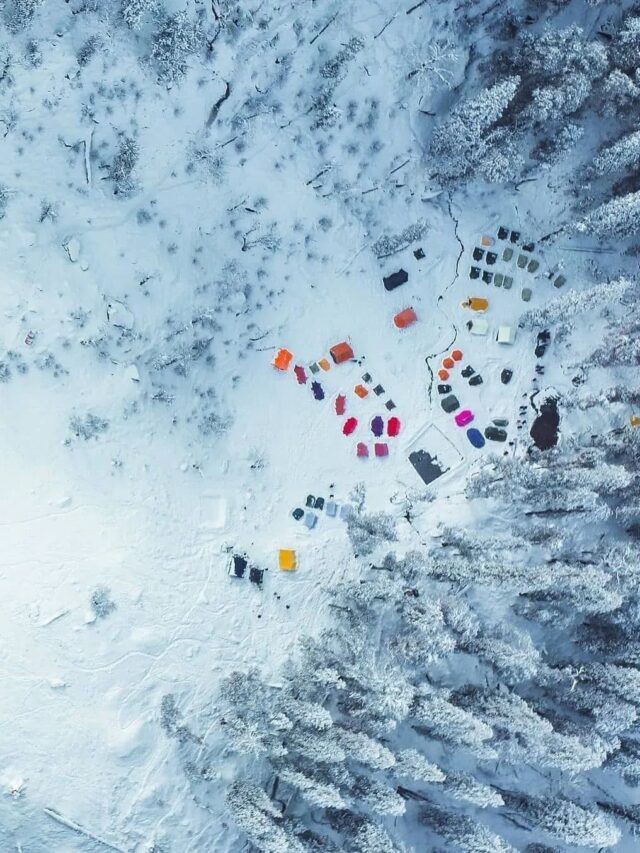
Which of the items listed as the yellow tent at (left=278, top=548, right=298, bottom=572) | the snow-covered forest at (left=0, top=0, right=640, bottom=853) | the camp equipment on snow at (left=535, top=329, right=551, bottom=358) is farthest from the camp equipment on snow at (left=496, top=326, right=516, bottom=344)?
the yellow tent at (left=278, top=548, right=298, bottom=572)

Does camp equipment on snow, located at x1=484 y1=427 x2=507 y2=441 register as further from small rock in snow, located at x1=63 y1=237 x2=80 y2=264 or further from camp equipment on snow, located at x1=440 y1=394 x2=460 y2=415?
small rock in snow, located at x1=63 y1=237 x2=80 y2=264

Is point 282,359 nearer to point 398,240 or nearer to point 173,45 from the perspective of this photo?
point 398,240

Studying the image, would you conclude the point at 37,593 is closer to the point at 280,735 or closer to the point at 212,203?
the point at 280,735

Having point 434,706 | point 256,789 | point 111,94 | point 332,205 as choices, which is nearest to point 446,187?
point 332,205

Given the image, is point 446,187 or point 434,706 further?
point 446,187

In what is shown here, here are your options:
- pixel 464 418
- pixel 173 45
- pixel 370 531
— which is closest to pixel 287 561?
pixel 370 531

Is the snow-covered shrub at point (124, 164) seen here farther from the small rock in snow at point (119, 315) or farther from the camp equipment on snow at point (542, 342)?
the camp equipment on snow at point (542, 342)

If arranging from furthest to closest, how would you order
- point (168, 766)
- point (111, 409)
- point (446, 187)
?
point (446, 187) → point (111, 409) → point (168, 766)
